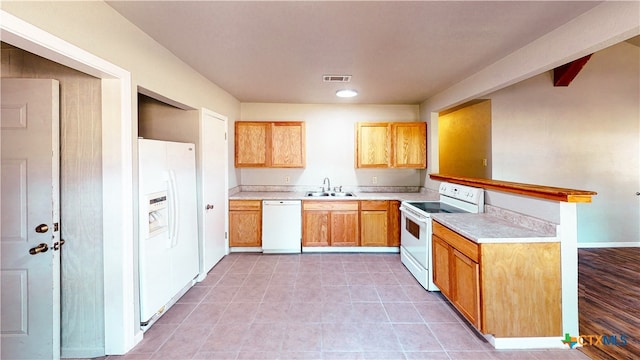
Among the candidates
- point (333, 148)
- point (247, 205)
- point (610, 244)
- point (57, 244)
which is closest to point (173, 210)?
point (57, 244)

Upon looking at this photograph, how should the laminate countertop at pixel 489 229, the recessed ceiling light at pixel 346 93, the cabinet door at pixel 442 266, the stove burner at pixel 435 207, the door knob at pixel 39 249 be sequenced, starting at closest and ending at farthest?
the door knob at pixel 39 249
the laminate countertop at pixel 489 229
the cabinet door at pixel 442 266
the stove burner at pixel 435 207
the recessed ceiling light at pixel 346 93

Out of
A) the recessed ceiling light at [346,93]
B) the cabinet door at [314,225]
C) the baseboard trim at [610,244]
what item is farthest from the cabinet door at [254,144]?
the baseboard trim at [610,244]

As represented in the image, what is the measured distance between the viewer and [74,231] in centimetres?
189

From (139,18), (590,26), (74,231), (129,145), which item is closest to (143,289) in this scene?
(74,231)

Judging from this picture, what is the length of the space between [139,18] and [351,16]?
5.07ft

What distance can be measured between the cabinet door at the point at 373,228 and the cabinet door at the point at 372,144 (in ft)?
2.74

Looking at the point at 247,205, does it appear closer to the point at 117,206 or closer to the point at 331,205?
the point at 331,205

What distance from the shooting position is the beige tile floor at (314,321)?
1959 millimetres

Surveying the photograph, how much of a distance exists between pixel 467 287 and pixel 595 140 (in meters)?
4.05

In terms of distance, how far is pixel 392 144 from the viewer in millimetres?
4355

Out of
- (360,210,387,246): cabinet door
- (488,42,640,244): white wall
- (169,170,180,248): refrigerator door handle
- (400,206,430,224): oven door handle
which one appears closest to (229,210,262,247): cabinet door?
(169,170,180,248): refrigerator door handle

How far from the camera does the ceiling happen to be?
1764mm

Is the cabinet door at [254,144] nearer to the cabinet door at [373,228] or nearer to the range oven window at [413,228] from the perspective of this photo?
the cabinet door at [373,228]

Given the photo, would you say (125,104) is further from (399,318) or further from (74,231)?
(399,318)
